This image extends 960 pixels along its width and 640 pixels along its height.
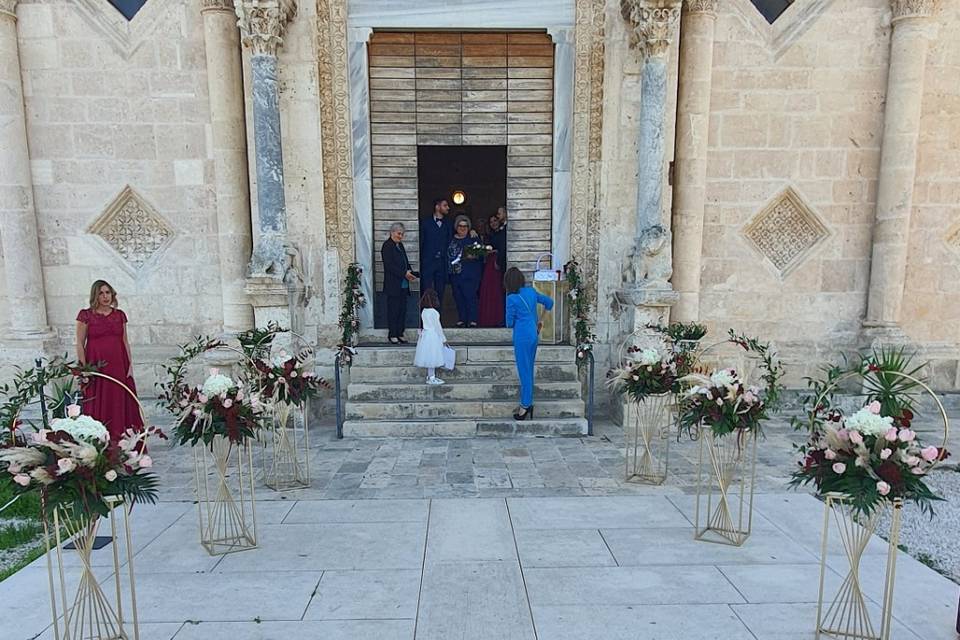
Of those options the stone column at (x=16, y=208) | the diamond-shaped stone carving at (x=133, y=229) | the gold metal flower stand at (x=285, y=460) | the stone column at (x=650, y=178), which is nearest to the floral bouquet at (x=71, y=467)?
the gold metal flower stand at (x=285, y=460)

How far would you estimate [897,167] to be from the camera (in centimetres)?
702

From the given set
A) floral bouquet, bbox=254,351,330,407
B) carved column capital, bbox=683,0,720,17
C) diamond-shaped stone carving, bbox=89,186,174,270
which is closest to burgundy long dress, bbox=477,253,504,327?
floral bouquet, bbox=254,351,330,407

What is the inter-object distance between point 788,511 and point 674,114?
4.92m

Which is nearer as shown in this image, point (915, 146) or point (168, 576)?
point (168, 576)

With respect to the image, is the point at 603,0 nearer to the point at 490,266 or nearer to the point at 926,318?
the point at 490,266

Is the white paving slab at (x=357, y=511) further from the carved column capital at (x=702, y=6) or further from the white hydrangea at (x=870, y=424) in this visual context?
the carved column capital at (x=702, y=6)

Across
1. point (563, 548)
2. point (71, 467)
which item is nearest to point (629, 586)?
point (563, 548)

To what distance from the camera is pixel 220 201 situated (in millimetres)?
6867

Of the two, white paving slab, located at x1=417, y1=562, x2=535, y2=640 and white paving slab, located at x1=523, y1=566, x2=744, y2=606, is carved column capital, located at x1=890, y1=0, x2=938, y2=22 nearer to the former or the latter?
white paving slab, located at x1=523, y1=566, x2=744, y2=606


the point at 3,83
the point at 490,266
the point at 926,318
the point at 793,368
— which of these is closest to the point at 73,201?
the point at 3,83

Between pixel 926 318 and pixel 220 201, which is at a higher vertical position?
pixel 220 201

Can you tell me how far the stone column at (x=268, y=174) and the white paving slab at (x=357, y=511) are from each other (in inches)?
110

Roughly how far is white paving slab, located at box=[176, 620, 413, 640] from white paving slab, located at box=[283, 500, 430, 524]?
4.08 ft

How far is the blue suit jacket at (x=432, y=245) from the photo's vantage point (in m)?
8.05
